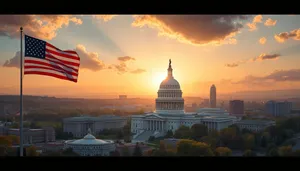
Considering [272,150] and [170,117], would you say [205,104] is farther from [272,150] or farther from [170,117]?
[272,150]

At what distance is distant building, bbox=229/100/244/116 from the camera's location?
3620cm

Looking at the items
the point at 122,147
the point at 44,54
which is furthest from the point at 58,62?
the point at 122,147

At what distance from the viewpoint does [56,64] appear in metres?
6.27

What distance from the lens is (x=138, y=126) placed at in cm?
3259

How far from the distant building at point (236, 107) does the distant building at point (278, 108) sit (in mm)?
4923

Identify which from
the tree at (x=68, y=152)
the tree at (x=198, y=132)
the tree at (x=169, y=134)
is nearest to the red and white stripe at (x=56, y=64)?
the tree at (x=68, y=152)

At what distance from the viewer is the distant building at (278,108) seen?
98.3 feet

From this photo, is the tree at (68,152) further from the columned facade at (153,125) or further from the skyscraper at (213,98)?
the skyscraper at (213,98)

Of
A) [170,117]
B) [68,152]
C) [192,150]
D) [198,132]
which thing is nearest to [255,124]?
[198,132]

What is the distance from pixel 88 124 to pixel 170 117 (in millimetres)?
5850

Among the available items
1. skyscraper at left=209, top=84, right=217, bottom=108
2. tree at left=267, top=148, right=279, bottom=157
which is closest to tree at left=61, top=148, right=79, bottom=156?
tree at left=267, top=148, right=279, bottom=157

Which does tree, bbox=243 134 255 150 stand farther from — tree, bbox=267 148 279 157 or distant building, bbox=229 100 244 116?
distant building, bbox=229 100 244 116

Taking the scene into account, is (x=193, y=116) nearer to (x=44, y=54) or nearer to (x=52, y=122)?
(x=52, y=122)
